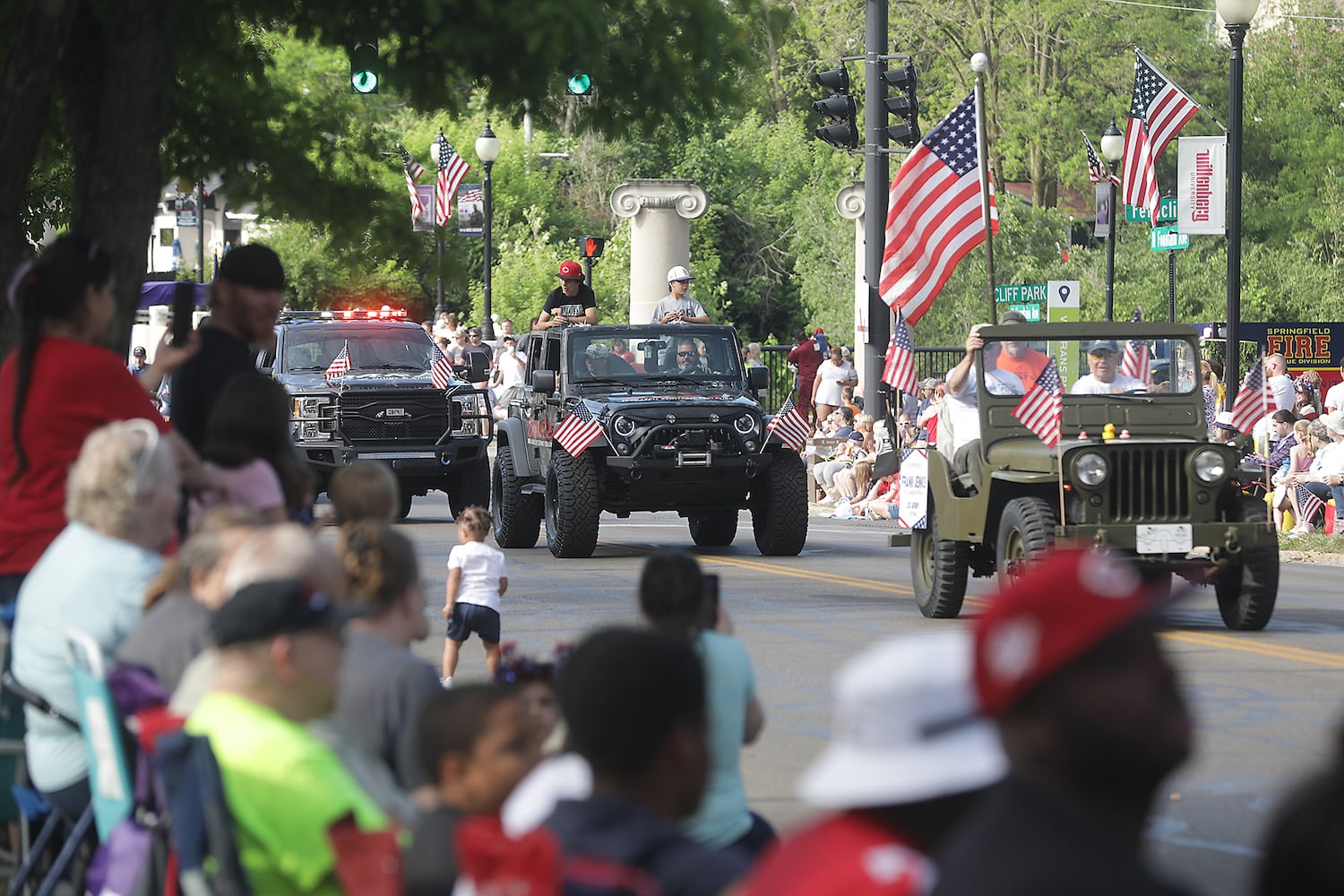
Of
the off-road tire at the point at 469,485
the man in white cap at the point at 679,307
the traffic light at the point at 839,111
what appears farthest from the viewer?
the traffic light at the point at 839,111

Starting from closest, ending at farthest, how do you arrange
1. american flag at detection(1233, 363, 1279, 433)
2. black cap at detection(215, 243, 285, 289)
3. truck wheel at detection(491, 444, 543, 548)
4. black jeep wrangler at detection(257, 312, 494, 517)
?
black cap at detection(215, 243, 285, 289), american flag at detection(1233, 363, 1279, 433), truck wheel at detection(491, 444, 543, 548), black jeep wrangler at detection(257, 312, 494, 517)

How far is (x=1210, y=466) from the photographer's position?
13062mm

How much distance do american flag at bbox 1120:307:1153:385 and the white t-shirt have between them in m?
6.03

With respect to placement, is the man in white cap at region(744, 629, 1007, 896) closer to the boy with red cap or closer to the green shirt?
the boy with red cap

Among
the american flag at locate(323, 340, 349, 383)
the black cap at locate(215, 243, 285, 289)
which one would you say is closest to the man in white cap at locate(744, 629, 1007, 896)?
the black cap at locate(215, 243, 285, 289)

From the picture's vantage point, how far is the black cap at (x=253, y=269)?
687 cm

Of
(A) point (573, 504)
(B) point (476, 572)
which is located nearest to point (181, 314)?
(B) point (476, 572)

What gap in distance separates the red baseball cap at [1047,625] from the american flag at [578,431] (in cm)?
1517

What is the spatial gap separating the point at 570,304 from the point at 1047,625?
60.9 feet

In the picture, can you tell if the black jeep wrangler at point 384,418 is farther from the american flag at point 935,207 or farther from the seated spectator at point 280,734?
the seated spectator at point 280,734

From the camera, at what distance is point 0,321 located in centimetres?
782

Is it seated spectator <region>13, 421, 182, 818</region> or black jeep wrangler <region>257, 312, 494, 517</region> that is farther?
black jeep wrangler <region>257, 312, 494, 517</region>

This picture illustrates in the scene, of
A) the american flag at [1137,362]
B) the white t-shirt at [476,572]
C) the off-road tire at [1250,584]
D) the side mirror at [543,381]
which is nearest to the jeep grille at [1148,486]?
the off-road tire at [1250,584]

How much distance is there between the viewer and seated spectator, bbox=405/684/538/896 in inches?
154
